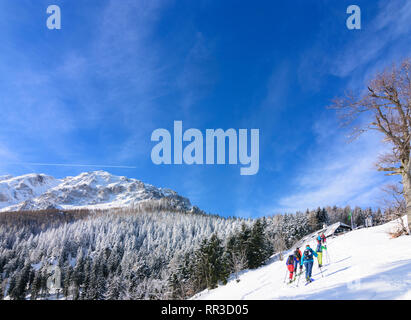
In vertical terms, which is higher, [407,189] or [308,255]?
[407,189]

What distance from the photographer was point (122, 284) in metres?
58.3

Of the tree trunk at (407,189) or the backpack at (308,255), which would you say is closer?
the backpack at (308,255)

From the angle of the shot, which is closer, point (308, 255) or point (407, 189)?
point (308, 255)

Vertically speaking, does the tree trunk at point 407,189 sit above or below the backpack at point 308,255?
above

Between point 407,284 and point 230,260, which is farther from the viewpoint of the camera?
point 230,260

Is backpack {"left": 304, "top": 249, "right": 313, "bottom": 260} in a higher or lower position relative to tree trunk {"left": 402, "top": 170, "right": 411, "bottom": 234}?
lower

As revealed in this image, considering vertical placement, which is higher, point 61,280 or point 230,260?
point 230,260

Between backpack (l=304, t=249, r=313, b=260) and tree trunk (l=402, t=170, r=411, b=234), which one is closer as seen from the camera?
backpack (l=304, t=249, r=313, b=260)
